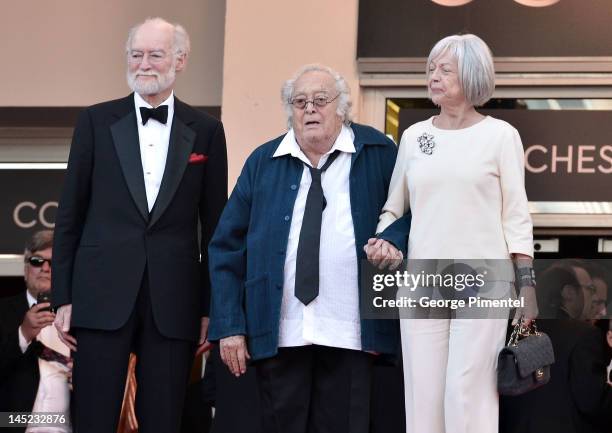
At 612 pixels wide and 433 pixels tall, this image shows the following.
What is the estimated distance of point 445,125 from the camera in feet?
18.8

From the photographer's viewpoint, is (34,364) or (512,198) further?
(34,364)

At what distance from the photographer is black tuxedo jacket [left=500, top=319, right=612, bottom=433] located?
6.54m

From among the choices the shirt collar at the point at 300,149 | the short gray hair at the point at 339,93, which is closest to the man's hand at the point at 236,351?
the shirt collar at the point at 300,149

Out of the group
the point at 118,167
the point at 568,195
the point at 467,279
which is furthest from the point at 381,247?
the point at 568,195

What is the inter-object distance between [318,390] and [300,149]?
1.00 m

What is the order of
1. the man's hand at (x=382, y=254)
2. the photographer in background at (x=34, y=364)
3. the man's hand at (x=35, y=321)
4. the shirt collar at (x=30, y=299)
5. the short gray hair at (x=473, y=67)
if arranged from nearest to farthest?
1. the man's hand at (x=382, y=254)
2. the short gray hair at (x=473, y=67)
3. the photographer in background at (x=34, y=364)
4. the man's hand at (x=35, y=321)
5. the shirt collar at (x=30, y=299)

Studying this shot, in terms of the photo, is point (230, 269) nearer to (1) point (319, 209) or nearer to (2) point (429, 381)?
(1) point (319, 209)

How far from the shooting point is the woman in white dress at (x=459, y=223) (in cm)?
542

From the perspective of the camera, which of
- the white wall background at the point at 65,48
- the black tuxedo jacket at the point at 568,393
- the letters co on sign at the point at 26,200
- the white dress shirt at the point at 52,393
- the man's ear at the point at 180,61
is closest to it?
the man's ear at the point at 180,61

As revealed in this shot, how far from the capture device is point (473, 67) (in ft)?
18.8

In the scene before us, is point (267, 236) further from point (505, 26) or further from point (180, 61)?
Answer: point (505, 26)

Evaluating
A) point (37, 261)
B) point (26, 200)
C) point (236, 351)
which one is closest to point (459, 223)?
point (236, 351)

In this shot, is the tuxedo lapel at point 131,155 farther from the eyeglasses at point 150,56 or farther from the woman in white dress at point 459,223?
the woman in white dress at point 459,223

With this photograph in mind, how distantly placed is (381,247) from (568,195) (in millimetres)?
3028
